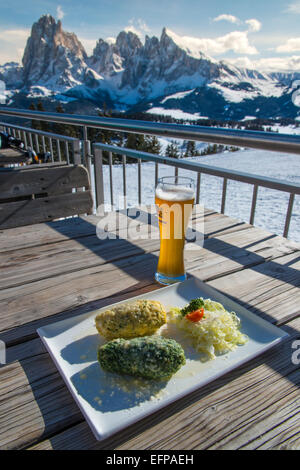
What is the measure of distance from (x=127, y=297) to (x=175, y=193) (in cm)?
29

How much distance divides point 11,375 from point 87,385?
0.16 metres

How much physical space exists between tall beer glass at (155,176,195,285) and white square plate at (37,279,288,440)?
0.70ft

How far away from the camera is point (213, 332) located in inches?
22.8

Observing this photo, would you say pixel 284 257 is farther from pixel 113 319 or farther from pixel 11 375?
pixel 11 375

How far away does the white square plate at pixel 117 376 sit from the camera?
45cm

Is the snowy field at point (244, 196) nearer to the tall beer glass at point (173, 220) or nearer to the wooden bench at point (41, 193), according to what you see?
the wooden bench at point (41, 193)

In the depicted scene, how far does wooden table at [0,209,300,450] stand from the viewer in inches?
17.7

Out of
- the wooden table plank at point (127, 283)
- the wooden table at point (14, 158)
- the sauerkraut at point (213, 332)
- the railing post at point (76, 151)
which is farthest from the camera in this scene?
the wooden table at point (14, 158)

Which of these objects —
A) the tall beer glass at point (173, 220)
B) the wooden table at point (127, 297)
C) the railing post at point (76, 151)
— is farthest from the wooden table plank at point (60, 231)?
the railing post at point (76, 151)

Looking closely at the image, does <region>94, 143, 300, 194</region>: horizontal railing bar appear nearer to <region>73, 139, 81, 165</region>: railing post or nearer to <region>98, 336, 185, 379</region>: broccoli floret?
<region>73, 139, 81, 165</region>: railing post

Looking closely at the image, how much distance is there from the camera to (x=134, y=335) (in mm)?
573

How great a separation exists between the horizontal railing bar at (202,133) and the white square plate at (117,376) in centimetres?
52

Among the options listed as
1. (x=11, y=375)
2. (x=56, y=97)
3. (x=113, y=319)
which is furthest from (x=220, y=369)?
(x=56, y=97)

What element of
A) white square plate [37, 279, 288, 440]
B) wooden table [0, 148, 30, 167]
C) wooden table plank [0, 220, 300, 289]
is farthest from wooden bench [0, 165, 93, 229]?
white square plate [37, 279, 288, 440]
